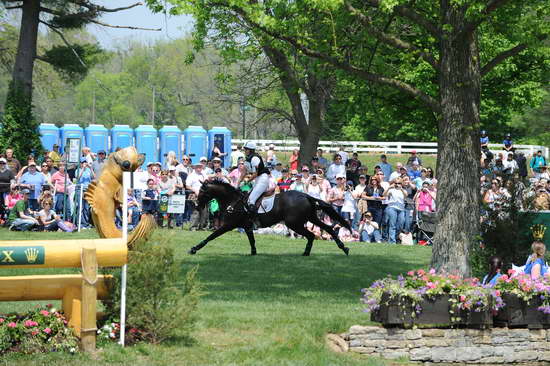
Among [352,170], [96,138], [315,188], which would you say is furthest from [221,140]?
[315,188]

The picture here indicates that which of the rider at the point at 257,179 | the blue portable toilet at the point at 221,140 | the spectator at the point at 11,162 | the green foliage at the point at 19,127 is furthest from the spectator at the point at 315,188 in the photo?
the blue portable toilet at the point at 221,140

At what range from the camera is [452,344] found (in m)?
11.4

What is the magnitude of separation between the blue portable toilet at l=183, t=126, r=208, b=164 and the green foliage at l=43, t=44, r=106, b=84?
1083cm

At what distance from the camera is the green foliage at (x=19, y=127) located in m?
29.6

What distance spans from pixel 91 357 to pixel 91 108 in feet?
341

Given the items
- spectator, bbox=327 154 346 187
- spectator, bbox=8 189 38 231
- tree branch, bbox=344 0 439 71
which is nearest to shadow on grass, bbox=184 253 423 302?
tree branch, bbox=344 0 439 71

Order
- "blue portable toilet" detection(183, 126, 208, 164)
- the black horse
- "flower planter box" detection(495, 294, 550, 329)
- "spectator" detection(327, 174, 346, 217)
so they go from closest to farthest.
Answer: "flower planter box" detection(495, 294, 550, 329) → the black horse → "spectator" detection(327, 174, 346, 217) → "blue portable toilet" detection(183, 126, 208, 164)

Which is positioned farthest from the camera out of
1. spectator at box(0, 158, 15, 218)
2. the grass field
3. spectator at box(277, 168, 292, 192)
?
spectator at box(277, 168, 292, 192)

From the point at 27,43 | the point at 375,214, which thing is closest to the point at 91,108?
the point at 27,43

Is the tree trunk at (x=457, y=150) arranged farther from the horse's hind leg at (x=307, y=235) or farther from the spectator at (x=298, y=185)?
the spectator at (x=298, y=185)

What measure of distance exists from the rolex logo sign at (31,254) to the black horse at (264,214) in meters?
9.71

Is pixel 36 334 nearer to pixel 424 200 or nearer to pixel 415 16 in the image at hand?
pixel 415 16

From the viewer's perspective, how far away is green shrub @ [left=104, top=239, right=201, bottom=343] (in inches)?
412

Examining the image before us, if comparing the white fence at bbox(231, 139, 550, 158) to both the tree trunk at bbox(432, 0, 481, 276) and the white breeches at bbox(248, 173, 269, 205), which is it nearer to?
the white breeches at bbox(248, 173, 269, 205)
